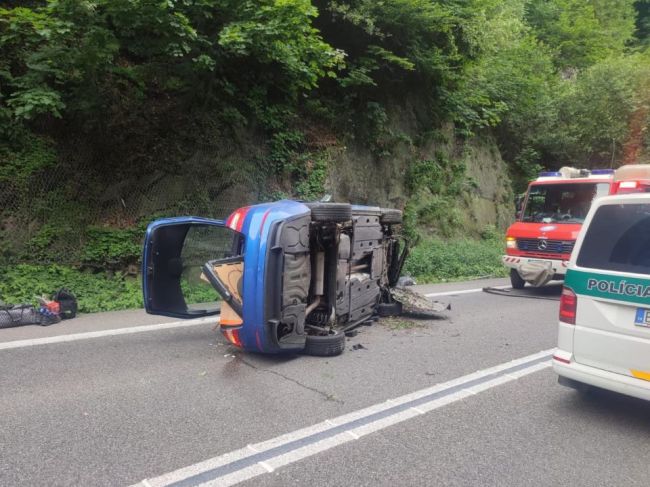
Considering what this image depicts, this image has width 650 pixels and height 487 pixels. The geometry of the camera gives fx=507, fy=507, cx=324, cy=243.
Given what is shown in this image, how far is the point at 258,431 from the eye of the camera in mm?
3664

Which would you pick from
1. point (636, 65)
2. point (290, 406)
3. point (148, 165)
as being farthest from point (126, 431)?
point (636, 65)

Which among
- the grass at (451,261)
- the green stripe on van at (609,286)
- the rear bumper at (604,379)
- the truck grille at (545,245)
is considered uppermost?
the green stripe on van at (609,286)

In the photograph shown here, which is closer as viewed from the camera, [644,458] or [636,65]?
[644,458]

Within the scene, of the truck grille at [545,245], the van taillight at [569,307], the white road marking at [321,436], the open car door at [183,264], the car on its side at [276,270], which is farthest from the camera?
the truck grille at [545,245]

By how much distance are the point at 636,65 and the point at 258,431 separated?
2439cm

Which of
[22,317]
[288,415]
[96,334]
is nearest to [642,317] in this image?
[288,415]

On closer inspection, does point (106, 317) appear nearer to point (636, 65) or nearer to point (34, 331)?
point (34, 331)

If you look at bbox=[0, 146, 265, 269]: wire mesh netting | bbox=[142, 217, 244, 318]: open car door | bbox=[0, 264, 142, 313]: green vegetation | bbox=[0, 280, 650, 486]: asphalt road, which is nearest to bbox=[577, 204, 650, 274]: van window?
bbox=[0, 280, 650, 486]: asphalt road

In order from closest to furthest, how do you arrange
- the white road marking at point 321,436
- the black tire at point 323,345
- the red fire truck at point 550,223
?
the white road marking at point 321,436
the black tire at point 323,345
the red fire truck at point 550,223

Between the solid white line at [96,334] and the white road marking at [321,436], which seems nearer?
the white road marking at [321,436]

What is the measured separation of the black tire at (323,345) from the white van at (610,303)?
7.22 feet

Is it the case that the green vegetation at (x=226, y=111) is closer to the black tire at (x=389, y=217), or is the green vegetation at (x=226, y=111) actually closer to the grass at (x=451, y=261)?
the grass at (x=451, y=261)

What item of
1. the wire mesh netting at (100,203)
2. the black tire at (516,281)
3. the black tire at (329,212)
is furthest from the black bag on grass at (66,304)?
the black tire at (516,281)

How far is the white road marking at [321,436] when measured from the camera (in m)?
3.04
